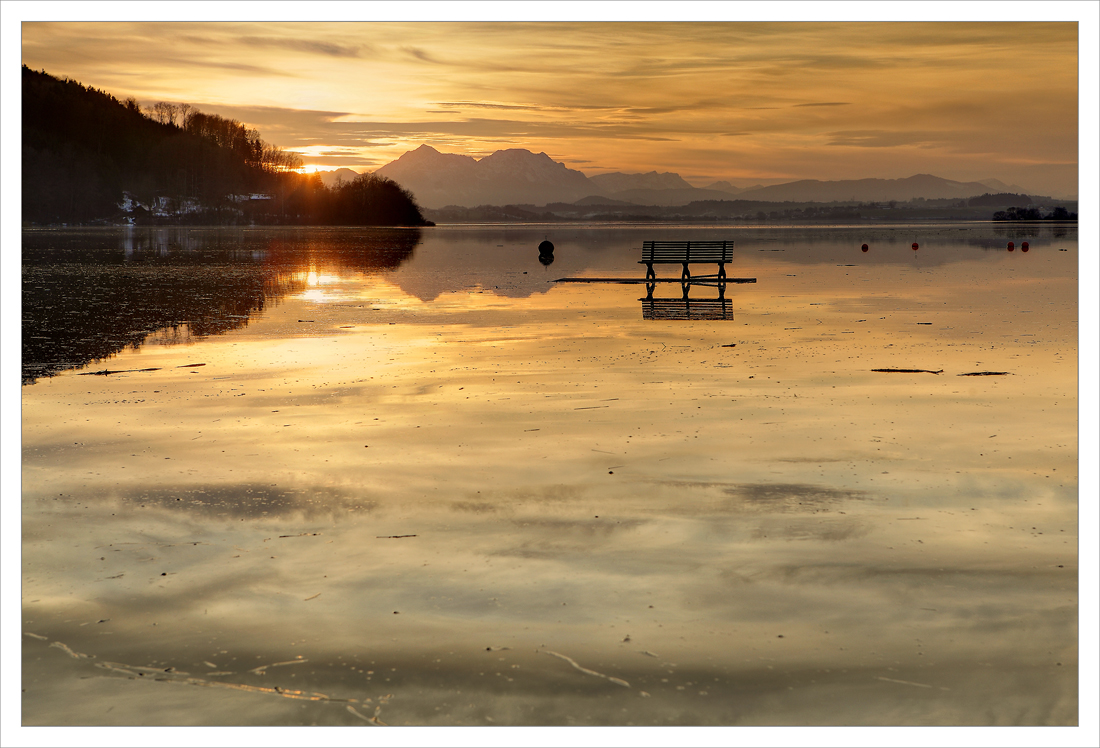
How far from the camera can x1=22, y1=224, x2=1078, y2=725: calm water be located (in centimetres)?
589

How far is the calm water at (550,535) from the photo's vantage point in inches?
232

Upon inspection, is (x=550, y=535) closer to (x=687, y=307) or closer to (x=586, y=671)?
(x=586, y=671)

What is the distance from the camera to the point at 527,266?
159ft

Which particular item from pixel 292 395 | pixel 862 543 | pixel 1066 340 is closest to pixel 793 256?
pixel 1066 340

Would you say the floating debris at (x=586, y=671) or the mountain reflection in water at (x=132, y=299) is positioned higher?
the mountain reflection in water at (x=132, y=299)

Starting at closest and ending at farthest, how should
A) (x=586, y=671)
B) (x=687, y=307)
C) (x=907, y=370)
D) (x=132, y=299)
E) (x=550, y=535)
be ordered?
(x=586, y=671) → (x=550, y=535) → (x=907, y=370) → (x=687, y=307) → (x=132, y=299)

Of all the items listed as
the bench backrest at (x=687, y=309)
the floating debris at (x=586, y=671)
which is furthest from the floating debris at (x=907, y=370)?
the floating debris at (x=586, y=671)

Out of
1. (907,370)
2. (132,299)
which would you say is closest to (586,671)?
(907,370)

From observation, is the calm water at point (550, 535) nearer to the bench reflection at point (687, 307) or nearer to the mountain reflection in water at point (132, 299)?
the mountain reflection in water at point (132, 299)

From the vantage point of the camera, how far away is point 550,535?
8.31 metres

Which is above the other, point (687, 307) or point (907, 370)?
point (687, 307)

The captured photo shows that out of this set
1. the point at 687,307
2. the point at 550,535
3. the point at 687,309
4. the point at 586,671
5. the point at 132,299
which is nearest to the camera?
the point at 586,671

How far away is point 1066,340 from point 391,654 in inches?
688

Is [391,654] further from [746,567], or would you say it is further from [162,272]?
[162,272]
